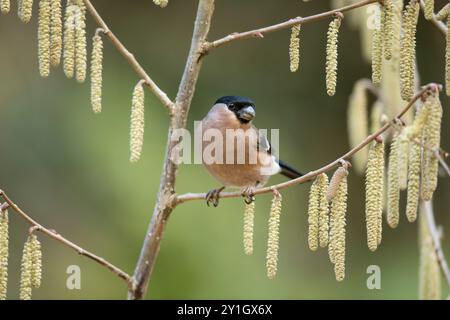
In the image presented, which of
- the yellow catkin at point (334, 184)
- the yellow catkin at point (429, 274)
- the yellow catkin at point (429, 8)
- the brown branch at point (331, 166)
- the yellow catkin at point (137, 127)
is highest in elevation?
the yellow catkin at point (429, 8)

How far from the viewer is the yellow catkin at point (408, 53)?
1.34 meters

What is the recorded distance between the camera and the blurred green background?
396cm

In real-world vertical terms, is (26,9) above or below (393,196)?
above

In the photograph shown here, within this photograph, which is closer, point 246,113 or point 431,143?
point 431,143

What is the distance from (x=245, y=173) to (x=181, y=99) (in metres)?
1.06

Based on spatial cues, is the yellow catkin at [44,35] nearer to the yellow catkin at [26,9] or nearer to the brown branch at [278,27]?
the yellow catkin at [26,9]

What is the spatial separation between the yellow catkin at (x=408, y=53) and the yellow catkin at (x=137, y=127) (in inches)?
19.4

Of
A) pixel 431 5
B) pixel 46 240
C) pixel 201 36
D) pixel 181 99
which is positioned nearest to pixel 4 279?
pixel 181 99

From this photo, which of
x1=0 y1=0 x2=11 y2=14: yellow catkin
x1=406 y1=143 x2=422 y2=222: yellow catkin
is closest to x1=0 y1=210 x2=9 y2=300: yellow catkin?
x1=0 y1=0 x2=11 y2=14: yellow catkin

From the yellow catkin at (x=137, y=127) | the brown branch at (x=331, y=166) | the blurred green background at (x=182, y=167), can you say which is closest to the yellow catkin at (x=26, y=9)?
the yellow catkin at (x=137, y=127)

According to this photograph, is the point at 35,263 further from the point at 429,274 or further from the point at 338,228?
the point at 429,274

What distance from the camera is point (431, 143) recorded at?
130 cm

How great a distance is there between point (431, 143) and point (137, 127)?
0.55 m

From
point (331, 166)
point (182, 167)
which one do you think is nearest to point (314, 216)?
point (331, 166)
